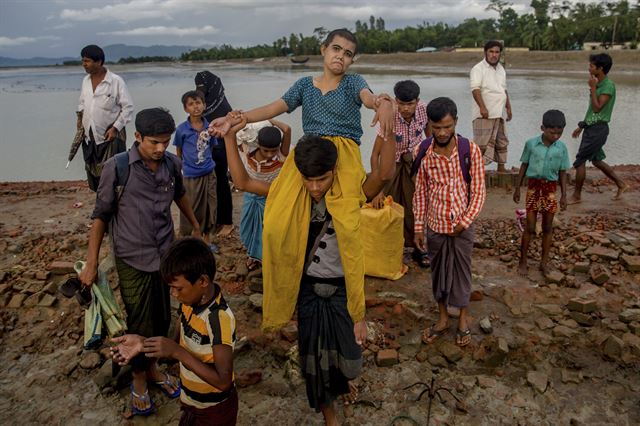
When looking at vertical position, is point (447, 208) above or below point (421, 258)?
above

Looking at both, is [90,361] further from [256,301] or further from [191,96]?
[191,96]

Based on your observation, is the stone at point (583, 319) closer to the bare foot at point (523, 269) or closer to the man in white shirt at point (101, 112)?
the bare foot at point (523, 269)

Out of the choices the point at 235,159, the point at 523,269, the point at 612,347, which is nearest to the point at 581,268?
the point at 523,269

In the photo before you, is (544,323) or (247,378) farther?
(544,323)

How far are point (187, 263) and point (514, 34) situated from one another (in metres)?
66.3

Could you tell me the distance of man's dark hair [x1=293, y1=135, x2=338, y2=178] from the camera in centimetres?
210

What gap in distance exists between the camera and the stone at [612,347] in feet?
10.7

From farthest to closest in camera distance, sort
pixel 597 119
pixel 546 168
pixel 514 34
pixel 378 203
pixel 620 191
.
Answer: pixel 514 34
pixel 620 191
pixel 597 119
pixel 378 203
pixel 546 168

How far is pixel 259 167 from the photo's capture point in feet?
13.5

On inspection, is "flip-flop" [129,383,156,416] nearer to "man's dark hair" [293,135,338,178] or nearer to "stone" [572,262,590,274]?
"man's dark hair" [293,135,338,178]

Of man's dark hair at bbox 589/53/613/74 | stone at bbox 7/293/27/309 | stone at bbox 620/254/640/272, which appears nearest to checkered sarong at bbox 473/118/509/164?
man's dark hair at bbox 589/53/613/74

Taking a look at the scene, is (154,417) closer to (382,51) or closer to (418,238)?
(418,238)

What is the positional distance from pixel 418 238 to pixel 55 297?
118 inches

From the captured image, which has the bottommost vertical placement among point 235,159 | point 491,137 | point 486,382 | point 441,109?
point 486,382
